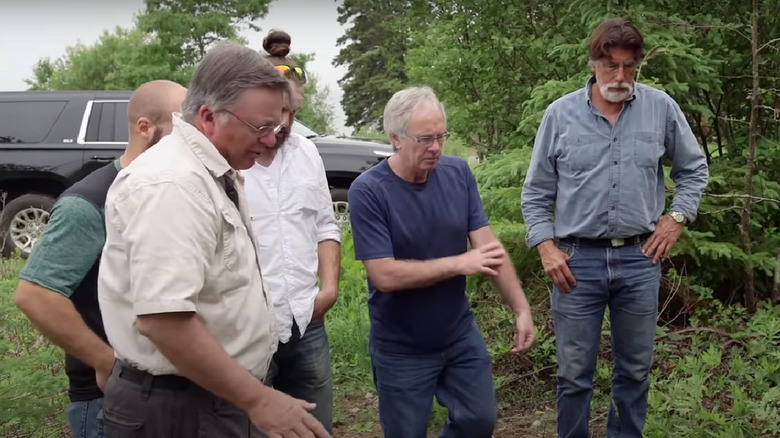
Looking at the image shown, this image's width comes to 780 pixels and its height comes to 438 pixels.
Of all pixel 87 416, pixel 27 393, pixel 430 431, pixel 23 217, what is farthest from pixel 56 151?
pixel 87 416

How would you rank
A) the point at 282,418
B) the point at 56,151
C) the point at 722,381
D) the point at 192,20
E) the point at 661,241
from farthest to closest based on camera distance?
the point at 192,20 < the point at 56,151 < the point at 722,381 < the point at 661,241 < the point at 282,418

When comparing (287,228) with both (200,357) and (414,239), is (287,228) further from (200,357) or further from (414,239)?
(200,357)

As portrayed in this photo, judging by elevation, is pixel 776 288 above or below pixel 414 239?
below

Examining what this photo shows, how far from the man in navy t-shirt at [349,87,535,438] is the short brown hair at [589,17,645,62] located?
92 cm

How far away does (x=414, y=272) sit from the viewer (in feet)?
10.4

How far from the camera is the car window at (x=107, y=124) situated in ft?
32.1

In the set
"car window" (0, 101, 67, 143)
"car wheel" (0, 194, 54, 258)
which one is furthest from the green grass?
"car window" (0, 101, 67, 143)

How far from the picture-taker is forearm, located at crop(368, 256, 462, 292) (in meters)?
3.14

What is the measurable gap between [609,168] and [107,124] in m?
7.54

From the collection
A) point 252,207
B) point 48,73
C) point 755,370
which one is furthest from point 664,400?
point 48,73

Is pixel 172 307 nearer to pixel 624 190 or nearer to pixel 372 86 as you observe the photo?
pixel 624 190

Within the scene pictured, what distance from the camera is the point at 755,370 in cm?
461

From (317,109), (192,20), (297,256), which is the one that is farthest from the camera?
(317,109)

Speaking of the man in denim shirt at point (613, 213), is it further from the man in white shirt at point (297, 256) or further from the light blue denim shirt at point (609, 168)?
the man in white shirt at point (297, 256)
